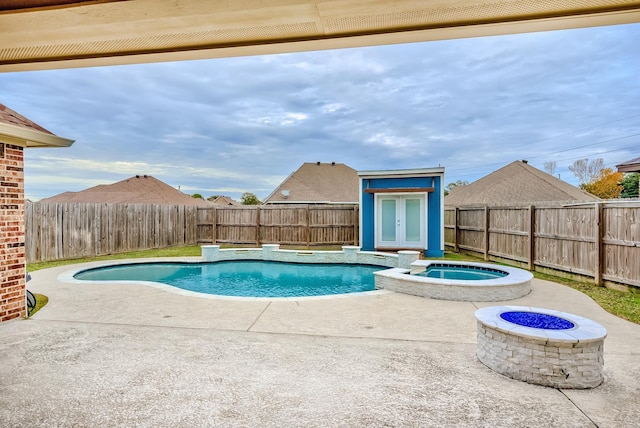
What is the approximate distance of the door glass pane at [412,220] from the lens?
13.1 m

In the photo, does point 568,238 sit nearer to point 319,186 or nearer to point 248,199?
point 319,186

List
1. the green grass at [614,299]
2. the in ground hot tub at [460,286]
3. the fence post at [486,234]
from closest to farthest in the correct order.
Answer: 1. the green grass at [614,299]
2. the in ground hot tub at [460,286]
3. the fence post at [486,234]

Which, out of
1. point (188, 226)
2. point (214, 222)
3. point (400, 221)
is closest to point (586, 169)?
point (400, 221)

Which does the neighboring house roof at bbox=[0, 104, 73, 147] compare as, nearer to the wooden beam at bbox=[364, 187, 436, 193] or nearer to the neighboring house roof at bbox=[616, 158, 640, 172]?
the wooden beam at bbox=[364, 187, 436, 193]

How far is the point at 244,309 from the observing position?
5.75 meters

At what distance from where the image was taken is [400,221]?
13.3 meters

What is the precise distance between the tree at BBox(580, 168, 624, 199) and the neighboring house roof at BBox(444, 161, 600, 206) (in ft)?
37.0

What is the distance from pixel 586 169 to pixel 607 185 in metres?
3.41

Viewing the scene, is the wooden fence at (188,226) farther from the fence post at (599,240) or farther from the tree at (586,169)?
the tree at (586,169)

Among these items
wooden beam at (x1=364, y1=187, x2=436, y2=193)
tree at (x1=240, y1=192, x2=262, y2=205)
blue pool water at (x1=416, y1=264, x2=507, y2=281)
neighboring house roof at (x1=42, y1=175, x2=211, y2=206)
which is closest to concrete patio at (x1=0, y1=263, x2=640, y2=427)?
blue pool water at (x1=416, y1=264, x2=507, y2=281)

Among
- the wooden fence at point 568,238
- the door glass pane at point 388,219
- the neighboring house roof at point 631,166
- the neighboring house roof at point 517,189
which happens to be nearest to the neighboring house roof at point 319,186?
the neighboring house roof at point 517,189

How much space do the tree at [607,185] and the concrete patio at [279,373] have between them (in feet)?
118

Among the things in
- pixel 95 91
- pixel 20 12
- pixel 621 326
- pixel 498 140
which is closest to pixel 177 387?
pixel 20 12

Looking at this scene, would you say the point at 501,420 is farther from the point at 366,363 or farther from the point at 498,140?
the point at 498,140
